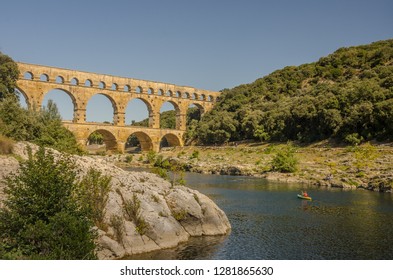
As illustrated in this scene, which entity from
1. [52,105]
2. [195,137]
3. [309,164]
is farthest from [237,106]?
[52,105]

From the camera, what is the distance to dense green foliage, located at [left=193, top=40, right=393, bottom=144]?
41.9 metres

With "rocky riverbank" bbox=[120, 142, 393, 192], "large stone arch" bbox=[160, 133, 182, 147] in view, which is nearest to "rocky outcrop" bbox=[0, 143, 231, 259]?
"rocky riverbank" bbox=[120, 142, 393, 192]

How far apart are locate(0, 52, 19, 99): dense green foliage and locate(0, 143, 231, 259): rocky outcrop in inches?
1163

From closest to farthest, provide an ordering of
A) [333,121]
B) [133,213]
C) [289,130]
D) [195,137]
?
[133,213] < [333,121] < [289,130] < [195,137]

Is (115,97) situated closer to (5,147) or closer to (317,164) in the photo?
(317,164)

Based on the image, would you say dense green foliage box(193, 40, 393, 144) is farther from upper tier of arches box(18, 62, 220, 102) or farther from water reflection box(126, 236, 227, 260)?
water reflection box(126, 236, 227, 260)

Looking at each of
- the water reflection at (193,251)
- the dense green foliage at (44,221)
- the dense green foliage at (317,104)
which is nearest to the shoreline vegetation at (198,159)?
the dense green foliage at (44,221)

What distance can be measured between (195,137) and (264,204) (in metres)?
42.5

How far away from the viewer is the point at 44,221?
10461 mm

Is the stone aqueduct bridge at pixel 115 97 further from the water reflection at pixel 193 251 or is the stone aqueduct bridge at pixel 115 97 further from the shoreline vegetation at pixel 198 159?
the water reflection at pixel 193 251

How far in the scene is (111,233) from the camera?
13.2m

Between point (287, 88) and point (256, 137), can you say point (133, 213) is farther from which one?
point (287, 88)

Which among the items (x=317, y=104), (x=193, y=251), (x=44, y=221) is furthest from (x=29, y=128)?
(x=317, y=104)

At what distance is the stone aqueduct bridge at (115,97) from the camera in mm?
50322
